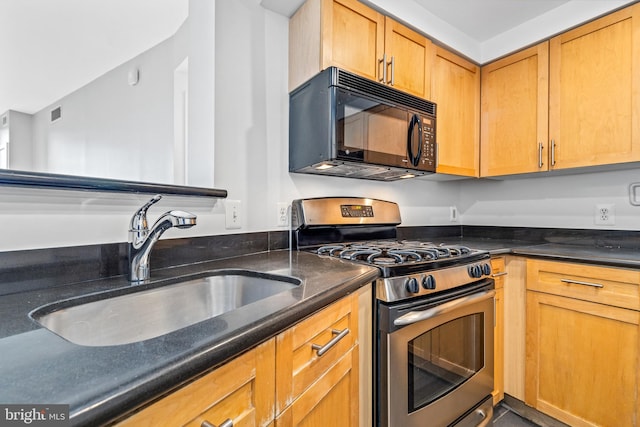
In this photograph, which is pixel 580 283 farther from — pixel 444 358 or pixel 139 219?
pixel 139 219

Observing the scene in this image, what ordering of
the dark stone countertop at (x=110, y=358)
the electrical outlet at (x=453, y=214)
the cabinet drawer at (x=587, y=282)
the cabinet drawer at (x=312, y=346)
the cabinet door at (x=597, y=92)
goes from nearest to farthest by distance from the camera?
the dark stone countertop at (x=110, y=358), the cabinet drawer at (x=312, y=346), the cabinet drawer at (x=587, y=282), the cabinet door at (x=597, y=92), the electrical outlet at (x=453, y=214)

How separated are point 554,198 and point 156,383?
248 centimetres

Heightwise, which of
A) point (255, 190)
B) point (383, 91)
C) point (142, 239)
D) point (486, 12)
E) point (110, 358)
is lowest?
point (110, 358)

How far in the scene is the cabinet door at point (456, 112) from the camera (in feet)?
6.22

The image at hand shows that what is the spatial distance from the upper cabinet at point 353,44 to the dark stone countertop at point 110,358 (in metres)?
1.17

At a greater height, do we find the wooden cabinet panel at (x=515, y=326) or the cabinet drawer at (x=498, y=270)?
the cabinet drawer at (x=498, y=270)

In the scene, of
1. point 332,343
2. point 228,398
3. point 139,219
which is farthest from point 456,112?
point 228,398

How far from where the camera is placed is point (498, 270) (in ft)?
5.45

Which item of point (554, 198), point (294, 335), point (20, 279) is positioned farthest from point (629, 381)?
point (20, 279)

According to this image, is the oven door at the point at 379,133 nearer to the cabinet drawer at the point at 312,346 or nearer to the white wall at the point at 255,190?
the white wall at the point at 255,190

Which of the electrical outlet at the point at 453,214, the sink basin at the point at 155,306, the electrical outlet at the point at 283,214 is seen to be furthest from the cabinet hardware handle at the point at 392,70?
the electrical outlet at the point at 453,214

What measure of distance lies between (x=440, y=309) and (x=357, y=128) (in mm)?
877

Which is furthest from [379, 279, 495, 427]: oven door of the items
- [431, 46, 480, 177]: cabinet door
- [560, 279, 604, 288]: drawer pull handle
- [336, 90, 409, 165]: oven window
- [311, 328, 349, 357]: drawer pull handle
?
[431, 46, 480, 177]: cabinet door

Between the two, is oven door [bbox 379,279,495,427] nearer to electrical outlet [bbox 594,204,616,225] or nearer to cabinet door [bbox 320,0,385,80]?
electrical outlet [bbox 594,204,616,225]
